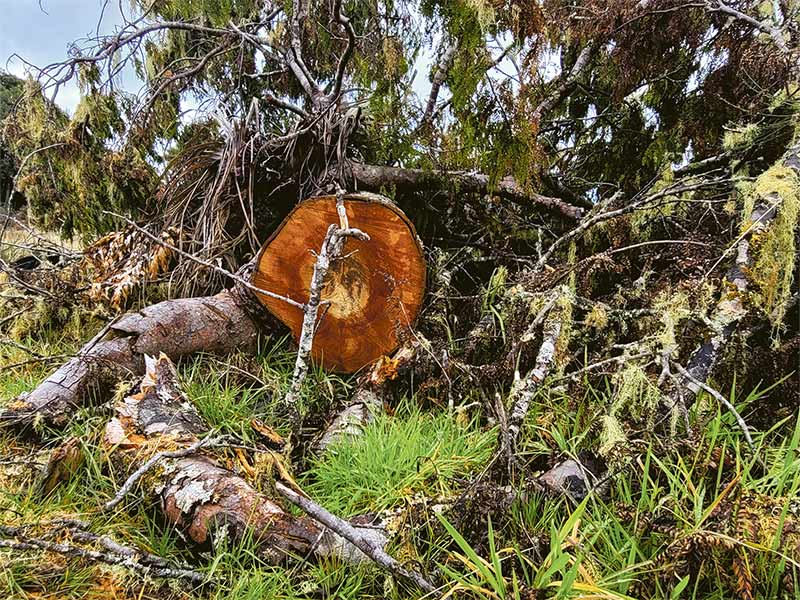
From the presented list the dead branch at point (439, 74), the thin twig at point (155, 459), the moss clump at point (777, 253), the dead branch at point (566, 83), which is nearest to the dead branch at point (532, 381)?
the moss clump at point (777, 253)

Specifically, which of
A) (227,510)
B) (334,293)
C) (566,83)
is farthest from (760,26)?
(227,510)

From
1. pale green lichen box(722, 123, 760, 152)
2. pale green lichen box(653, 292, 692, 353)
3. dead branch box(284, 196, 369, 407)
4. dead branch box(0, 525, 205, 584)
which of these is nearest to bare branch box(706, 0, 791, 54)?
pale green lichen box(722, 123, 760, 152)

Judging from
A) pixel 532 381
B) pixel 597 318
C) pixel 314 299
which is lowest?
pixel 532 381

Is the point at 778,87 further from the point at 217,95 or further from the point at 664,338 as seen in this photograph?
the point at 217,95

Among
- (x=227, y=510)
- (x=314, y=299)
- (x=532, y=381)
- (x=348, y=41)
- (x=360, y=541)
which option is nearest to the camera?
(x=360, y=541)

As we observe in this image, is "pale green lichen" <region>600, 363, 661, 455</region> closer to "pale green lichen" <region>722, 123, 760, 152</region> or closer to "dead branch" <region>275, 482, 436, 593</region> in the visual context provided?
"dead branch" <region>275, 482, 436, 593</region>

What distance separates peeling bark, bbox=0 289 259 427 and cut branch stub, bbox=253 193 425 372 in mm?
273

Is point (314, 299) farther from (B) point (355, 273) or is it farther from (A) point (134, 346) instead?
(A) point (134, 346)

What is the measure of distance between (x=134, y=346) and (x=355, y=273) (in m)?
1.14

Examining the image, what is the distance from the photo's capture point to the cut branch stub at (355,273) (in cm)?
260

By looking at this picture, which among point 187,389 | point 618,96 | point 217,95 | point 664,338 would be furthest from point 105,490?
point 618,96

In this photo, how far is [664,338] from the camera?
1.86 metres

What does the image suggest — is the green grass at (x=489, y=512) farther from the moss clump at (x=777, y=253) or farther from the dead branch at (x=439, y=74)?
the dead branch at (x=439, y=74)

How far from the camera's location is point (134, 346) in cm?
232
